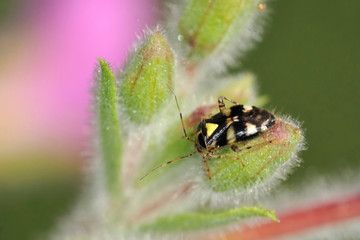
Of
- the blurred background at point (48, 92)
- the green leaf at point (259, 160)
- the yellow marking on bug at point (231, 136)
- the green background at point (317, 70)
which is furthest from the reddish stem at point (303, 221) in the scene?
the green background at point (317, 70)

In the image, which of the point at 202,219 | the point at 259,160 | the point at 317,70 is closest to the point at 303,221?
the point at 202,219

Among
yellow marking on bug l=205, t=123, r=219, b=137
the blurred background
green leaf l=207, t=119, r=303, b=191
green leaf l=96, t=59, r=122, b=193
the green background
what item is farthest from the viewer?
the green background

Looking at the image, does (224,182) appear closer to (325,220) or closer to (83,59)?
(325,220)

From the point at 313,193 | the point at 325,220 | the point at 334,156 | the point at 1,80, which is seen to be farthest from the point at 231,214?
the point at 334,156

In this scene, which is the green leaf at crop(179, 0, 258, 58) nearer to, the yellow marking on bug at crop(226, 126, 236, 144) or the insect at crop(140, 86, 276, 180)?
the insect at crop(140, 86, 276, 180)

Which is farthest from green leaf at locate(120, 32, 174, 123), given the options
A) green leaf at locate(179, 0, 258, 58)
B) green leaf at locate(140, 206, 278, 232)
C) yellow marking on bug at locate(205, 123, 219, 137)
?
green leaf at locate(140, 206, 278, 232)

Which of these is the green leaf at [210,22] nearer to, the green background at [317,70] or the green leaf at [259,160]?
the green leaf at [259,160]
